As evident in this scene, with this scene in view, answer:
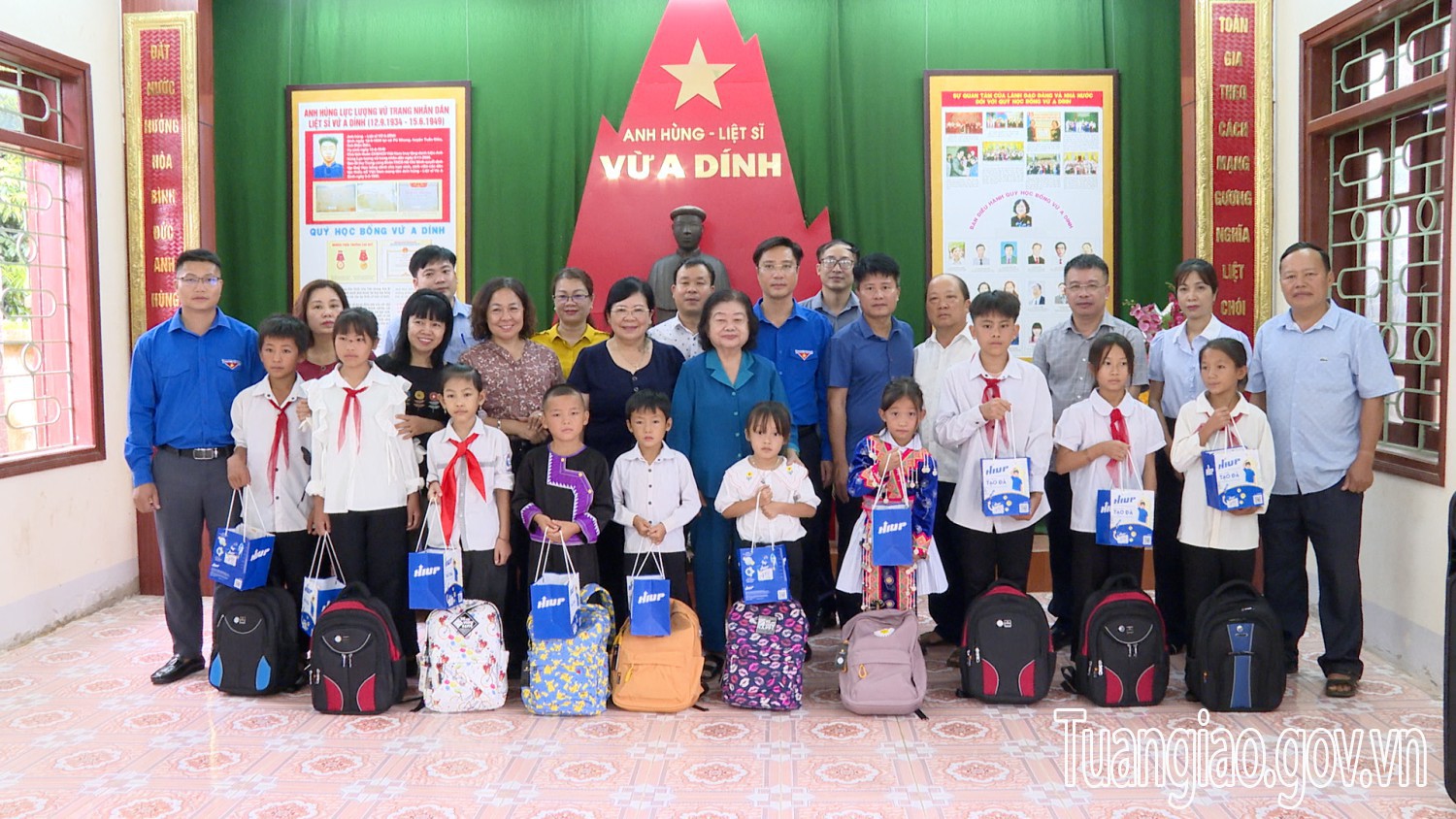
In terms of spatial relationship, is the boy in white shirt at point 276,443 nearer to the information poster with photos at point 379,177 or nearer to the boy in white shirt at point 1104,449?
the information poster with photos at point 379,177

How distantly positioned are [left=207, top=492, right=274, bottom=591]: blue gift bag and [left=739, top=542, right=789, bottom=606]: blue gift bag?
1553 millimetres

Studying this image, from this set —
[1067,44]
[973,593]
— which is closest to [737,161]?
[1067,44]

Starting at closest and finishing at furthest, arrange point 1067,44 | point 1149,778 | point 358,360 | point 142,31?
1. point 1149,778
2. point 358,360
3. point 142,31
4. point 1067,44

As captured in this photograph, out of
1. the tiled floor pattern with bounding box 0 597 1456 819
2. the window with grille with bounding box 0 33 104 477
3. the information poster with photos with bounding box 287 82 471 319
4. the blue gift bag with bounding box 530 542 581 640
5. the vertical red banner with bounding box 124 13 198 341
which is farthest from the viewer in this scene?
the information poster with photos with bounding box 287 82 471 319

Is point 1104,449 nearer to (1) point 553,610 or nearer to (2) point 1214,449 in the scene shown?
(2) point 1214,449

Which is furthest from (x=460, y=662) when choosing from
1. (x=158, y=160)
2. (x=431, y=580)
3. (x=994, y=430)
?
(x=158, y=160)

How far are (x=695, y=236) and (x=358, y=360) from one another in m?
2.17

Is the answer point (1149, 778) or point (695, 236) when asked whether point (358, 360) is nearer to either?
point (695, 236)

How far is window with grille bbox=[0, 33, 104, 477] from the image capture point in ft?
14.3

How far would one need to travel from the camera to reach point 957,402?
11.5ft

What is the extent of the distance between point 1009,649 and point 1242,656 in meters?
0.68

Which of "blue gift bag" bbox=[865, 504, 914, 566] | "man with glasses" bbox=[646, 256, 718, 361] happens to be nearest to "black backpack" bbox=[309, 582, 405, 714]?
"man with glasses" bbox=[646, 256, 718, 361]

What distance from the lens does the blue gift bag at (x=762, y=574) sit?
3.29 m

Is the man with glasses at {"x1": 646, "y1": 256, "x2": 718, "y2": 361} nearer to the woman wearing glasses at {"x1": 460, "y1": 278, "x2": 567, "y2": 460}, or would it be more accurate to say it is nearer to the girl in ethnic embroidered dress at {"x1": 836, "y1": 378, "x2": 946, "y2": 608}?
the woman wearing glasses at {"x1": 460, "y1": 278, "x2": 567, "y2": 460}
